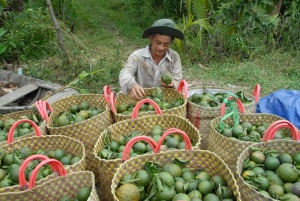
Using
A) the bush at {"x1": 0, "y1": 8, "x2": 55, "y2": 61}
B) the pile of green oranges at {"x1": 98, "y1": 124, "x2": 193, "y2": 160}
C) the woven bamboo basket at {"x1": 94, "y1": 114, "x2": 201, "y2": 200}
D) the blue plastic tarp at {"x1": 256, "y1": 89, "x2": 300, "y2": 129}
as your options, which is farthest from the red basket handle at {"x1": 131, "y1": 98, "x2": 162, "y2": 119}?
the bush at {"x1": 0, "y1": 8, "x2": 55, "y2": 61}

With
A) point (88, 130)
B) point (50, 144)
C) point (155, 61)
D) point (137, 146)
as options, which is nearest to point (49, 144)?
point (50, 144)

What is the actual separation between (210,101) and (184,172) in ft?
3.52

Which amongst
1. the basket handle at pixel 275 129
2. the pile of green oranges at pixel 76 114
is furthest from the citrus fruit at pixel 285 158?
the pile of green oranges at pixel 76 114

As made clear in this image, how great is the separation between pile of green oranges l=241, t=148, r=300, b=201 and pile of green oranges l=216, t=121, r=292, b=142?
209 millimetres

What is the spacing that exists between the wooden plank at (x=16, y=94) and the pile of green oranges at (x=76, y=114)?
138 cm

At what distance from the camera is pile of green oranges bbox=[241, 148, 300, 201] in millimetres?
1642

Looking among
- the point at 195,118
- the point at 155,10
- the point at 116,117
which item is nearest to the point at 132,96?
the point at 116,117

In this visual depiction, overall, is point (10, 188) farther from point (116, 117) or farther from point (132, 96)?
point (132, 96)

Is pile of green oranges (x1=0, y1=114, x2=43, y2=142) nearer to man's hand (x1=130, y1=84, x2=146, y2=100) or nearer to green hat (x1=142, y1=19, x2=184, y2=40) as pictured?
man's hand (x1=130, y1=84, x2=146, y2=100)

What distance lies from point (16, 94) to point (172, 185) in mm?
3047

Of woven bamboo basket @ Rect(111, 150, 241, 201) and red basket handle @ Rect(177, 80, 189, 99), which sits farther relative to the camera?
red basket handle @ Rect(177, 80, 189, 99)

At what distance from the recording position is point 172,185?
167 centimetres

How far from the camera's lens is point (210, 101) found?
8.94 ft

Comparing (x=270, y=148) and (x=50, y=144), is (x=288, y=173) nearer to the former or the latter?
(x=270, y=148)
